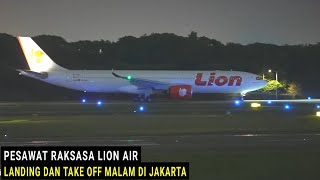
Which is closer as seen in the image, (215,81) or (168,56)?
(215,81)

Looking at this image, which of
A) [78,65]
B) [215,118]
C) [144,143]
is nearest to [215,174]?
[144,143]

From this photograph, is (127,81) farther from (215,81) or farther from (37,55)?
(37,55)

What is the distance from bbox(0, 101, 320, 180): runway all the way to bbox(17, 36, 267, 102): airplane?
28.9 metres

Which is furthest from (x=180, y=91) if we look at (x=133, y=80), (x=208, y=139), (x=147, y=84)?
(x=208, y=139)

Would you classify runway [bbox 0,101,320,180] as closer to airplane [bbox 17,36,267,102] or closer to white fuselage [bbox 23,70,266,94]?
airplane [bbox 17,36,267,102]

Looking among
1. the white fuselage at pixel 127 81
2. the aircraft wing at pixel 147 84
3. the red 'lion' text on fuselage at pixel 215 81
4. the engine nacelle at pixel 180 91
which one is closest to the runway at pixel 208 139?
the engine nacelle at pixel 180 91

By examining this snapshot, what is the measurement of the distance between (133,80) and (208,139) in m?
41.7

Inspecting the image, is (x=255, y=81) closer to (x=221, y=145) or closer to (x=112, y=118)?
(x=112, y=118)

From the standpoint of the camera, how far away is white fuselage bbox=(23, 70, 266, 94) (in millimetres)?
63844

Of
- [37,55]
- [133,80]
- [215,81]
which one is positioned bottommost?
[215,81]

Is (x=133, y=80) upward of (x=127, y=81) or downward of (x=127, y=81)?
upward

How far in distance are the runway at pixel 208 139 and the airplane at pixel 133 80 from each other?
28899 mm

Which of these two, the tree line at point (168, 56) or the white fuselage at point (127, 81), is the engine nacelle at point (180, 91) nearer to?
the white fuselage at point (127, 81)

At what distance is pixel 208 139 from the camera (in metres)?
22.1
